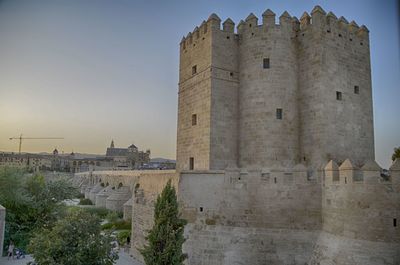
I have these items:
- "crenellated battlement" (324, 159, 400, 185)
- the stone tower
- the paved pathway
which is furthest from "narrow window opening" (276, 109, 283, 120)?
the paved pathway

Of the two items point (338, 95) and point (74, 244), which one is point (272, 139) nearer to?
point (338, 95)

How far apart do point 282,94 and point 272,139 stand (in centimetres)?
208

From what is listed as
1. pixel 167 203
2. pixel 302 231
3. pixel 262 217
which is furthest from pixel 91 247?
pixel 302 231

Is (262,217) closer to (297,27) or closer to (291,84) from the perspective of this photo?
(291,84)

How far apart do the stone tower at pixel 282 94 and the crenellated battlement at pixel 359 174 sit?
4.84 feet

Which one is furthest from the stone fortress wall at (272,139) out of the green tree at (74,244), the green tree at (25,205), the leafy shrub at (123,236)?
the green tree at (25,205)

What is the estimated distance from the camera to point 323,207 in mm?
12633

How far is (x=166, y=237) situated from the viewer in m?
11.3

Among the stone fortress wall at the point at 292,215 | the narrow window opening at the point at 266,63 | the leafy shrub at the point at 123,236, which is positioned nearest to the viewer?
the stone fortress wall at the point at 292,215

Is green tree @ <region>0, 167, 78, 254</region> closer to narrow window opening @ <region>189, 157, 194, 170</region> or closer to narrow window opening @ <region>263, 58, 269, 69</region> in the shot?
narrow window opening @ <region>189, 157, 194, 170</region>

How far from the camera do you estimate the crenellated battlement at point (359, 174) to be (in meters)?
10.8

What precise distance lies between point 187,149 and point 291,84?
Answer: 18.9 ft

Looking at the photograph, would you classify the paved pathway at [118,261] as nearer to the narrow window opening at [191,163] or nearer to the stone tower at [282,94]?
the narrow window opening at [191,163]

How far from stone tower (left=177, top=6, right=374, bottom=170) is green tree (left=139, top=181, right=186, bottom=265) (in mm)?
3592
